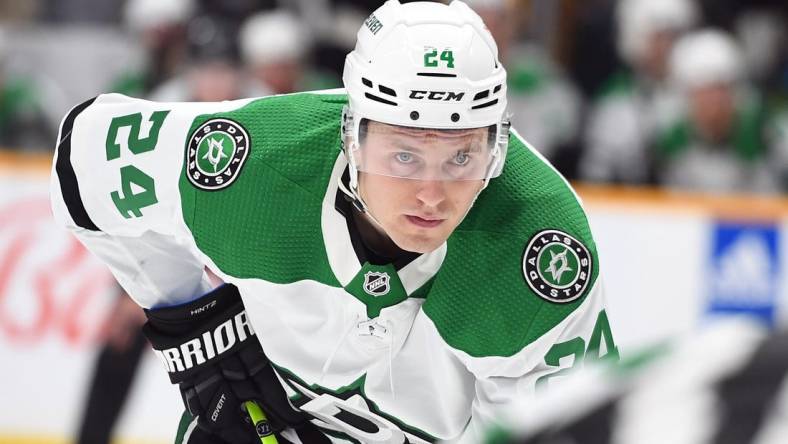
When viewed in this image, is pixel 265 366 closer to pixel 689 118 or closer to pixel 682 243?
pixel 682 243

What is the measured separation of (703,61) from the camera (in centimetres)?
570

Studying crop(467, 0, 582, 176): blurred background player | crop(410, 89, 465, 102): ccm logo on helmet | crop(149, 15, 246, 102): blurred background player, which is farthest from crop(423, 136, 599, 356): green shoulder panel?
crop(467, 0, 582, 176): blurred background player

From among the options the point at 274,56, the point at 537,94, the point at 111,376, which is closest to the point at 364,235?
the point at 111,376

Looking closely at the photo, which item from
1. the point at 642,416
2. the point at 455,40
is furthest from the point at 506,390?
the point at 642,416

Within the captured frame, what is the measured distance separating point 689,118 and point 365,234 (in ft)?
10.6

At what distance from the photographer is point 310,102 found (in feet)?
8.93

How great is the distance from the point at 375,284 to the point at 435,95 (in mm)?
396

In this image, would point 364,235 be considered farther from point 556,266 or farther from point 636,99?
point 636,99

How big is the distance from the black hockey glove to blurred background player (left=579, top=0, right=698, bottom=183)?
112 inches

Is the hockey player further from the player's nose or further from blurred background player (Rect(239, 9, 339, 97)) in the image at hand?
blurred background player (Rect(239, 9, 339, 97))

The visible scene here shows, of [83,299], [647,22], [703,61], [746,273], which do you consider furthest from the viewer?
[647,22]

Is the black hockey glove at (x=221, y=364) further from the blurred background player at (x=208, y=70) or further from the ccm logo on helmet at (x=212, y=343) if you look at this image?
the blurred background player at (x=208, y=70)

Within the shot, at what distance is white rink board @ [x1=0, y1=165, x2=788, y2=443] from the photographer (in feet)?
16.0

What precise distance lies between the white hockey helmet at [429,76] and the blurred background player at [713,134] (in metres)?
3.13
